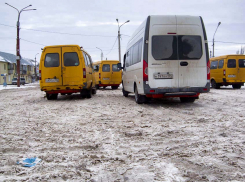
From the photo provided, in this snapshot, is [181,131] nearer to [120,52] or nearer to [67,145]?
[67,145]

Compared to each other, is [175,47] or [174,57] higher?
[175,47]

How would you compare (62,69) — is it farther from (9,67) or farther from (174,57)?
(9,67)

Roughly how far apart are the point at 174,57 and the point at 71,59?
15.5 ft

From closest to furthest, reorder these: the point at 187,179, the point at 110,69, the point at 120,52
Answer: the point at 187,179
the point at 110,69
the point at 120,52

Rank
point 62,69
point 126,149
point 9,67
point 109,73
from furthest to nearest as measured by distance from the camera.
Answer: point 9,67, point 109,73, point 62,69, point 126,149

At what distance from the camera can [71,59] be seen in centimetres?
1108

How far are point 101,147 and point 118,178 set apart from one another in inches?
45.2

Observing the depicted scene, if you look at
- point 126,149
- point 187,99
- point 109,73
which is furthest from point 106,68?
point 126,149

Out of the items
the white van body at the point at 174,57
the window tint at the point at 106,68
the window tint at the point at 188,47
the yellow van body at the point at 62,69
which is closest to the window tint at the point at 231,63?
the window tint at the point at 106,68

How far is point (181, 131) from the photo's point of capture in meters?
4.80

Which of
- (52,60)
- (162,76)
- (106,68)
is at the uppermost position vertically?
(106,68)

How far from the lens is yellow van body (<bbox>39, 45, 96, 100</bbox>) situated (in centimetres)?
1101

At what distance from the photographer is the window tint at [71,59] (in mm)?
11062

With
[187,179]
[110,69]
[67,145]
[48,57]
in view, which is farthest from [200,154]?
[110,69]
